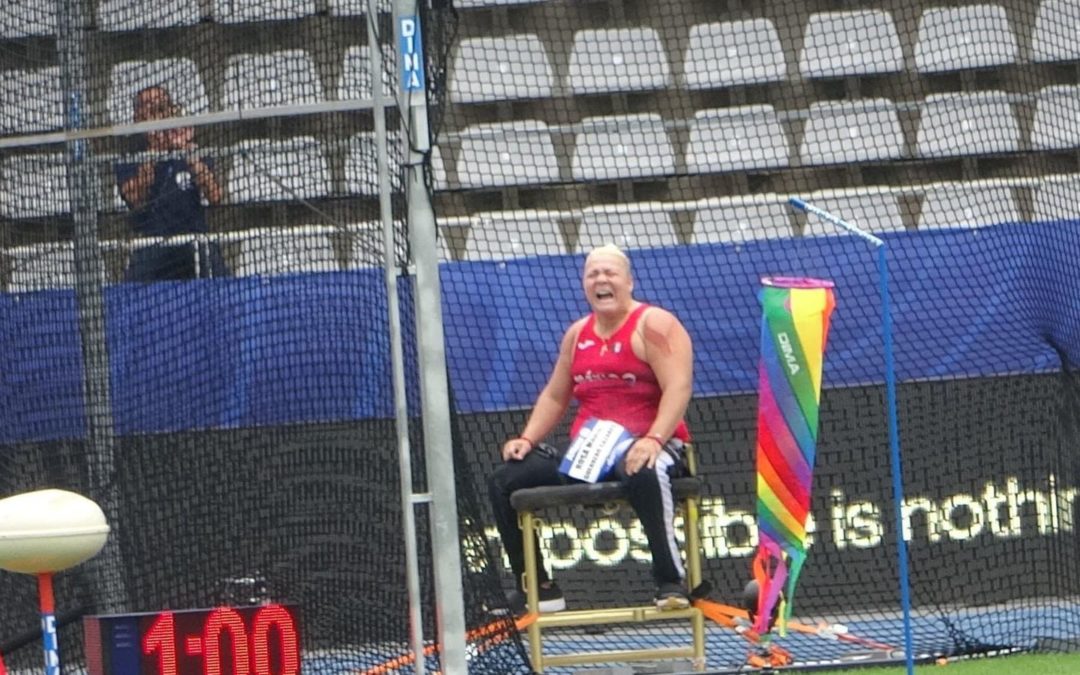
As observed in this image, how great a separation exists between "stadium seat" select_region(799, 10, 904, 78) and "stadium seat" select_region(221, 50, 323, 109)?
4.28m

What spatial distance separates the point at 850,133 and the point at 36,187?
4.86 metres

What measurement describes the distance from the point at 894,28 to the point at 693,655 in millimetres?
5184

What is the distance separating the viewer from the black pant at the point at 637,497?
6578 mm

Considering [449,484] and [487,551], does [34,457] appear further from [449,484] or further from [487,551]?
[449,484]

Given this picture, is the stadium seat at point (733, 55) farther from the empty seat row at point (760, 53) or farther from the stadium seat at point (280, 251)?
the stadium seat at point (280, 251)

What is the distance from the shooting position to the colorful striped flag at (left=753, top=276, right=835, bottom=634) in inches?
237

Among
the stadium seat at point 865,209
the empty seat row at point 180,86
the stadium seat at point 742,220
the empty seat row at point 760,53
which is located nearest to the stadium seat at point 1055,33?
the empty seat row at point 760,53

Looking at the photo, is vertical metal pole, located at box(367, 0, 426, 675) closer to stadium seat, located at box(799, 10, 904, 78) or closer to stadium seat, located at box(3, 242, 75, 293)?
stadium seat, located at box(3, 242, 75, 293)

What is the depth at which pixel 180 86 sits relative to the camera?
7.27 meters

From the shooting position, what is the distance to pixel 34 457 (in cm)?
755

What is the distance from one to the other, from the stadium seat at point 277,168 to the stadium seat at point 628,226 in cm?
221

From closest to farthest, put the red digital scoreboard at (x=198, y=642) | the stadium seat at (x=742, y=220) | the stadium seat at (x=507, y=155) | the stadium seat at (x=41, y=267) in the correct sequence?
the red digital scoreboard at (x=198, y=642) < the stadium seat at (x=41, y=267) < the stadium seat at (x=742, y=220) < the stadium seat at (x=507, y=155)

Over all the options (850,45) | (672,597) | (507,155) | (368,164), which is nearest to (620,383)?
(672,597)

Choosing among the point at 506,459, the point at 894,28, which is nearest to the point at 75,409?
the point at 506,459
